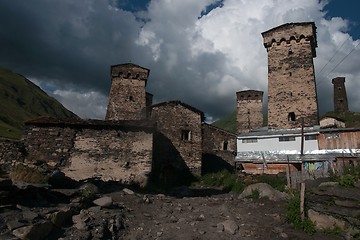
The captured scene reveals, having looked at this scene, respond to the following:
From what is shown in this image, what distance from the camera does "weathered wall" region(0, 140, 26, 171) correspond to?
1634 cm

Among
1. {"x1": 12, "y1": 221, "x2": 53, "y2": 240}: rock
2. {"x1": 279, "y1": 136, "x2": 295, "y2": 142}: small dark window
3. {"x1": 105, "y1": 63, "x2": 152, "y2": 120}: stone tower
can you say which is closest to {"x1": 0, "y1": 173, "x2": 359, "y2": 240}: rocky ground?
{"x1": 12, "y1": 221, "x2": 53, "y2": 240}: rock

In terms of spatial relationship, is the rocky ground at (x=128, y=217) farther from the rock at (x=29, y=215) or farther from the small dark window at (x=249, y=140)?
the small dark window at (x=249, y=140)

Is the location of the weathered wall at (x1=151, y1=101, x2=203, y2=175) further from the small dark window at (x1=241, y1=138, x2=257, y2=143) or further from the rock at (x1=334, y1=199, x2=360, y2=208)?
the rock at (x1=334, y1=199, x2=360, y2=208)

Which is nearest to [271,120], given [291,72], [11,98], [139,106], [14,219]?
[291,72]

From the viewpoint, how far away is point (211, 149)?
28.0 m

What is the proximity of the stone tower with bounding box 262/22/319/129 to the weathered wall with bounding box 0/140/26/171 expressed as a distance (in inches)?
801

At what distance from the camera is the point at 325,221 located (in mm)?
9305

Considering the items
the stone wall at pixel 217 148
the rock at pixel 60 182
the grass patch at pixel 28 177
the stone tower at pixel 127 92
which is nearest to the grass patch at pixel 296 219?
the rock at pixel 60 182

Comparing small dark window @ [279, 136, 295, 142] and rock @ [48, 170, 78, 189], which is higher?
small dark window @ [279, 136, 295, 142]

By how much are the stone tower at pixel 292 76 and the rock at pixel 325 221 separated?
666 inches

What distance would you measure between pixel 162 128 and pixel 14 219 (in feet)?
55.8

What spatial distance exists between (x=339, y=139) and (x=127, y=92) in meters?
18.8

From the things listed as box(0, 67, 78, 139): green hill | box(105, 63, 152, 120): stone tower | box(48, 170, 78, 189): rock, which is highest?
box(0, 67, 78, 139): green hill

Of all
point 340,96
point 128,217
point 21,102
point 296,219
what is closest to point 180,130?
point 128,217
